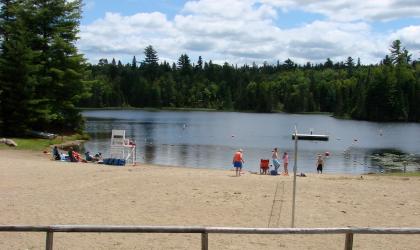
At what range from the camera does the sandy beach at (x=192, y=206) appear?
12.7m

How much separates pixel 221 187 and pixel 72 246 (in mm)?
12197

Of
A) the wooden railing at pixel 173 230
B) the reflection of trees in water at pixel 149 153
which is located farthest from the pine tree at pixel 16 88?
the wooden railing at pixel 173 230

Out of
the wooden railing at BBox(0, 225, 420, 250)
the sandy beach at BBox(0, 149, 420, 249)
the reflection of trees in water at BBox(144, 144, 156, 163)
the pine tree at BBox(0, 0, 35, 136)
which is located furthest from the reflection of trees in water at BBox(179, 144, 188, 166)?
the wooden railing at BBox(0, 225, 420, 250)

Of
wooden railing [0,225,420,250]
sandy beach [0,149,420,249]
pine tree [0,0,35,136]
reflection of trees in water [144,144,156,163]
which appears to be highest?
pine tree [0,0,35,136]

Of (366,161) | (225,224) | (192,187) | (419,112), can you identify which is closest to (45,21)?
(366,161)

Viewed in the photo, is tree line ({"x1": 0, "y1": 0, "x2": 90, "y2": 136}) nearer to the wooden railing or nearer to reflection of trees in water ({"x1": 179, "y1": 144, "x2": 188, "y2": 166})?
reflection of trees in water ({"x1": 179, "y1": 144, "x2": 188, "y2": 166})

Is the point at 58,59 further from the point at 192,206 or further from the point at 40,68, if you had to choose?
the point at 192,206

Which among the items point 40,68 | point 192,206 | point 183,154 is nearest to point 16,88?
point 40,68

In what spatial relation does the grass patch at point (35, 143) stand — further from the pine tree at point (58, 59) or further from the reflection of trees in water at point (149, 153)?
the reflection of trees in water at point (149, 153)

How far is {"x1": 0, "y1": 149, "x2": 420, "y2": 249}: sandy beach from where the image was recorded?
1268cm

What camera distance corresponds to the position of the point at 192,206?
18.8 metres

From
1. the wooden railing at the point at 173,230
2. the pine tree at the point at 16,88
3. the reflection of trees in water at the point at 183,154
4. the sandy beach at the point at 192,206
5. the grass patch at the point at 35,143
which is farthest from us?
the pine tree at the point at 16,88

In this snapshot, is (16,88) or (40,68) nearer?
(16,88)

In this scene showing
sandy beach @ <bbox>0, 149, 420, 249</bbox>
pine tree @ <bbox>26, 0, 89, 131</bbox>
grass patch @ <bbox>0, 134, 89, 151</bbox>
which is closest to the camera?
sandy beach @ <bbox>0, 149, 420, 249</bbox>
